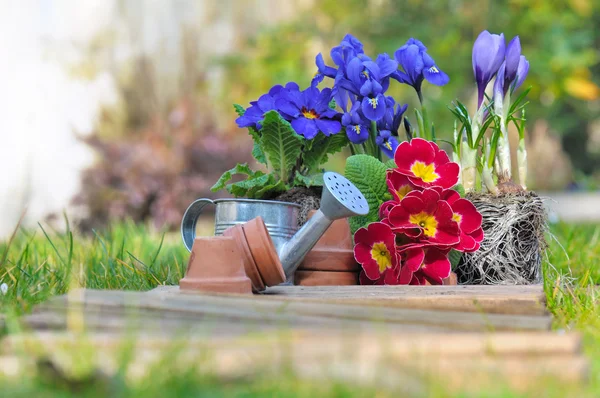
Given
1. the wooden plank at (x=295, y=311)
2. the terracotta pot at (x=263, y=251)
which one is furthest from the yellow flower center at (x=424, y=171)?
the wooden plank at (x=295, y=311)

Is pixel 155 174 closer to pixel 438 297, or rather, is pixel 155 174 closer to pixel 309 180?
pixel 309 180

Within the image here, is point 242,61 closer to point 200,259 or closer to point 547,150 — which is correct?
point 547,150

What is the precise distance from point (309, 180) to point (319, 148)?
164 mm

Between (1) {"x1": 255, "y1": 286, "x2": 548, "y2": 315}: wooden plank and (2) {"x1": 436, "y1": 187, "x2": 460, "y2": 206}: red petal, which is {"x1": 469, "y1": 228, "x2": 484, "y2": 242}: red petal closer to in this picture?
(2) {"x1": 436, "y1": 187, "x2": 460, "y2": 206}: red petal

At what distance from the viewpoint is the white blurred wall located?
6.32 metres

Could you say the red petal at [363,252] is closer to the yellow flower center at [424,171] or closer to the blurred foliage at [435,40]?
the yellow flower center at [424,171]

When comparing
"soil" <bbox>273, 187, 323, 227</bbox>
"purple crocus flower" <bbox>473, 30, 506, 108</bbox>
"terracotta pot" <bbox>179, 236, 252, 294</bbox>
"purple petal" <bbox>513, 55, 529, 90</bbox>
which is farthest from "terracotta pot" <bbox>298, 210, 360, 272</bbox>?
"purple petal" <bbox>513, 55, 529, 90</bbox>

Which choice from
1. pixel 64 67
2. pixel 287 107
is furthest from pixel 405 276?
pixel 64 67

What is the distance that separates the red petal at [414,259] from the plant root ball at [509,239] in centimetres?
25

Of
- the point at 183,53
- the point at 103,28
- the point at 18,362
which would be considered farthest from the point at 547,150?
the point at 18,362

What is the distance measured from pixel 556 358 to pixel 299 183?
49.9 inches

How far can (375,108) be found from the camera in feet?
7.18

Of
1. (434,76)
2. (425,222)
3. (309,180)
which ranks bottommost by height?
(425,222)

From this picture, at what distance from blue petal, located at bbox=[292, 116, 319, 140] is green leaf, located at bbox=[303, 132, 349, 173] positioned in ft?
0.41
